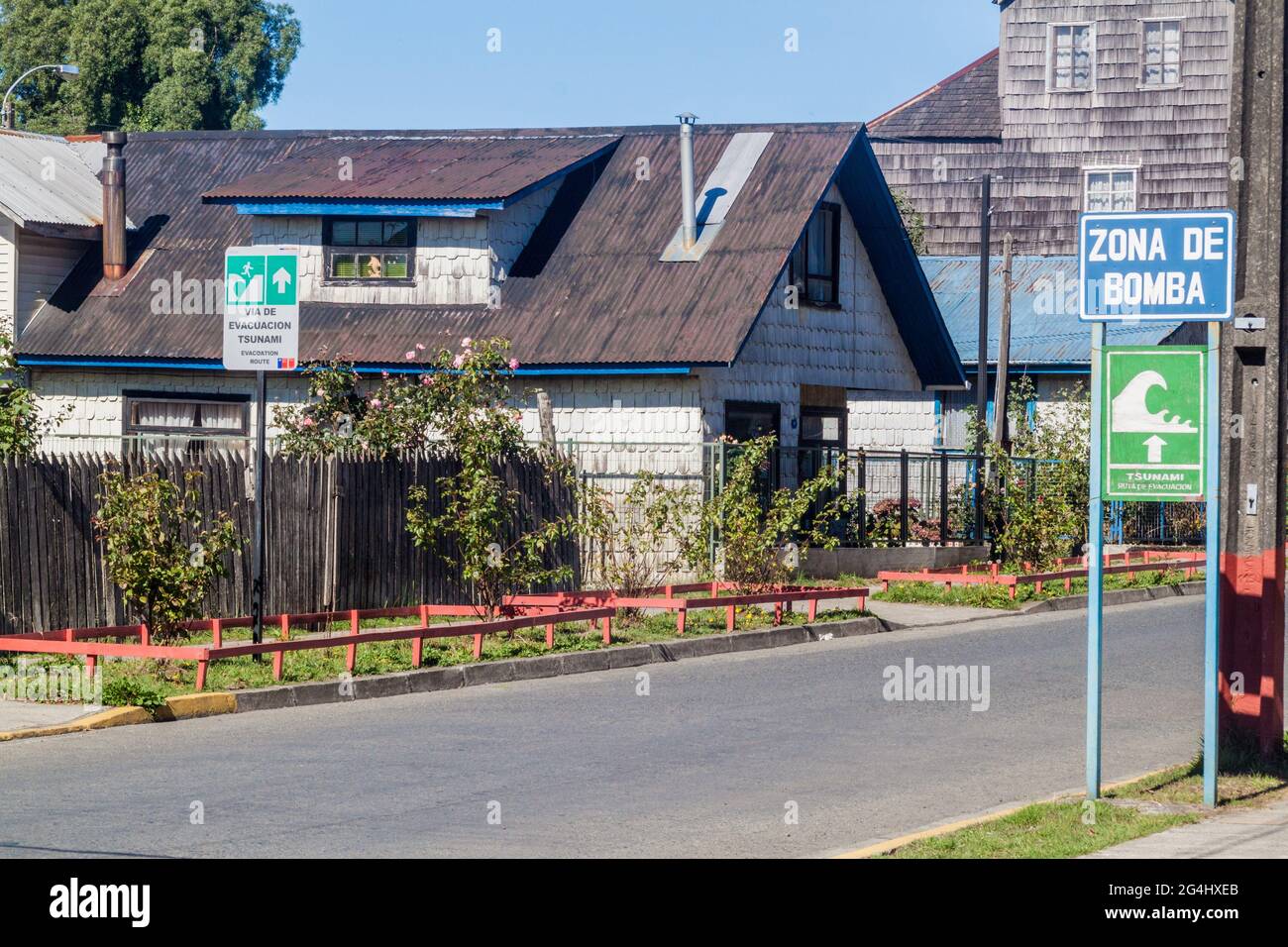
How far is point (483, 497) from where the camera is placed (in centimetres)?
1905

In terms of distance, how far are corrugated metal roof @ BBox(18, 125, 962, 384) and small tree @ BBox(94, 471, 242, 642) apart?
10835 mm

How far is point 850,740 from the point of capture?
13.4m

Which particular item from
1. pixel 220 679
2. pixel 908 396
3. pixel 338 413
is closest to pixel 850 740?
pixel 220 679

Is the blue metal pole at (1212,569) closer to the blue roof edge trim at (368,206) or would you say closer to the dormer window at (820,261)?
the blue roof edge trim at (368,206)

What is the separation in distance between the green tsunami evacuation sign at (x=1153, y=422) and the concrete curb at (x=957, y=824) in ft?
5.81

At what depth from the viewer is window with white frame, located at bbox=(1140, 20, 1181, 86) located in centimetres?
4881

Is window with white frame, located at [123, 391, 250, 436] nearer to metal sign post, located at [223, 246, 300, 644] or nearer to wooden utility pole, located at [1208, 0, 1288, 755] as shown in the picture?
metal sign post, located at [223, 246, 300, 644]

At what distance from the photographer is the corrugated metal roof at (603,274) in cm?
2745

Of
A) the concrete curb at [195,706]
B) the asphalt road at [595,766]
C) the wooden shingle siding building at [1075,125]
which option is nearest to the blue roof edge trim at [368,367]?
the asphalt road at [595,766]

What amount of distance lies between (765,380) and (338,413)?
6.83 meters

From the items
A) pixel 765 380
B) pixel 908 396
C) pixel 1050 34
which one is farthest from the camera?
pixel 1050 34

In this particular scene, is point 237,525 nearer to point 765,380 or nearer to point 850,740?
point 850,740

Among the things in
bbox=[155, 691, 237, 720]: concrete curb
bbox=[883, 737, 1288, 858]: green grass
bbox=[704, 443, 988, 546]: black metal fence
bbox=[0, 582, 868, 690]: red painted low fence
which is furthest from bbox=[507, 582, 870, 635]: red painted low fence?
bbox=[883, 737, 1288, 858]: green grass

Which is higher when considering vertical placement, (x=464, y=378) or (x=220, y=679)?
(x=464, y=378)
